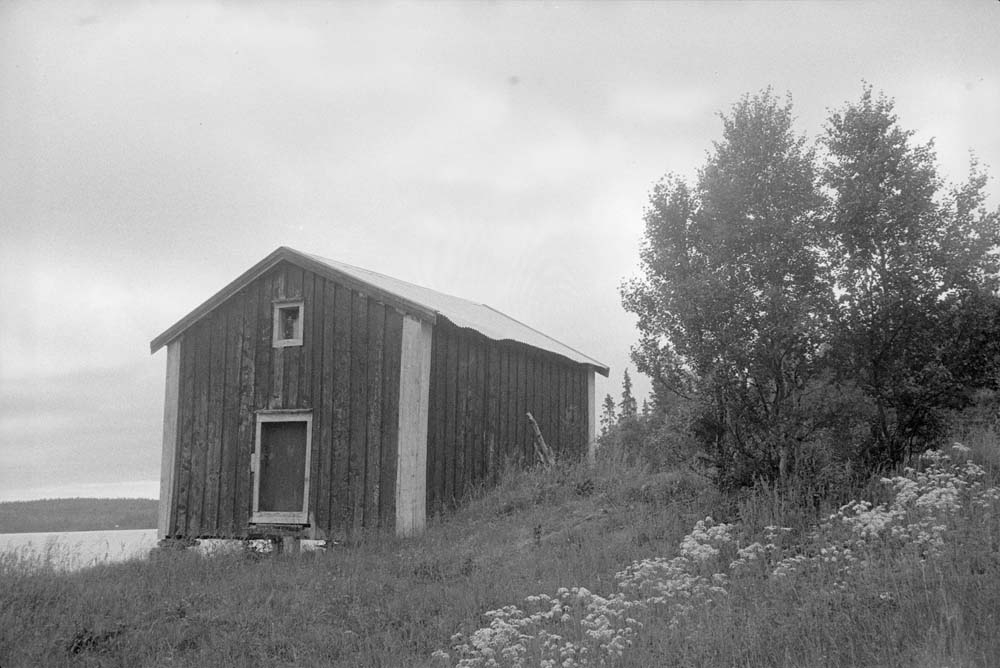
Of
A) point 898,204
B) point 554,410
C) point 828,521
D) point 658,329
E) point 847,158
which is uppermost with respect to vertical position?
point 847,158

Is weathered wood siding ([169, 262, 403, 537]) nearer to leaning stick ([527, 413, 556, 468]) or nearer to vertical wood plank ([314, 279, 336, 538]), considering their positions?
vertical wood plank ([314, 279, 336, 538])

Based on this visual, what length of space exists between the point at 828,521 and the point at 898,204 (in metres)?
5.18

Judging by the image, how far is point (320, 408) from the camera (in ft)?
53.5

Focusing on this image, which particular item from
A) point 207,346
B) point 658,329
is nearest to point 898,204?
point 658,329

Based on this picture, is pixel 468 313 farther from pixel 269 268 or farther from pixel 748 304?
pixel 748 304

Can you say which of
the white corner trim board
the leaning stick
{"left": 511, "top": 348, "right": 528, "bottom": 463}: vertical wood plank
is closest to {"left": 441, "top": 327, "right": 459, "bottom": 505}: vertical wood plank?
the white corner trim board

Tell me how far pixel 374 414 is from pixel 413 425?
76 centimetres

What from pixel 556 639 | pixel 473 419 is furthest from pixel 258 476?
pixel 556 639

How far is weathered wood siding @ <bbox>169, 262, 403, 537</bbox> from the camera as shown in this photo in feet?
51.6

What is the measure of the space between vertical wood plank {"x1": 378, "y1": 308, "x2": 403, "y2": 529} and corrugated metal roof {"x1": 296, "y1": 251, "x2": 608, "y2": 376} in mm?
666

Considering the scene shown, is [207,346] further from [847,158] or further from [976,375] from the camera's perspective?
[976,375]

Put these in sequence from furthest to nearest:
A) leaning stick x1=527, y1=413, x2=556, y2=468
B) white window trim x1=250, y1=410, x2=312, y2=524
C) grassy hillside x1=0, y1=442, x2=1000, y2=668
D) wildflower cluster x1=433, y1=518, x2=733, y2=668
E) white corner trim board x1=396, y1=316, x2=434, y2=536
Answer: leaning stick x1=527, y1=413, x2=556, y2=468
white window trim x1=250, y1=410, x2=312, y2=524
white corner trim board x1=396, y1=316, x2=434, y2=536
wildflower cluster x1=433, y1=518, x2=733, y2=668
grassy hillside x1=0, y1=442, x2=1000, y2=668

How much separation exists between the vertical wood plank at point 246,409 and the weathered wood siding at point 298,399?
19 mm

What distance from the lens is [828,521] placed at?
10.2m
